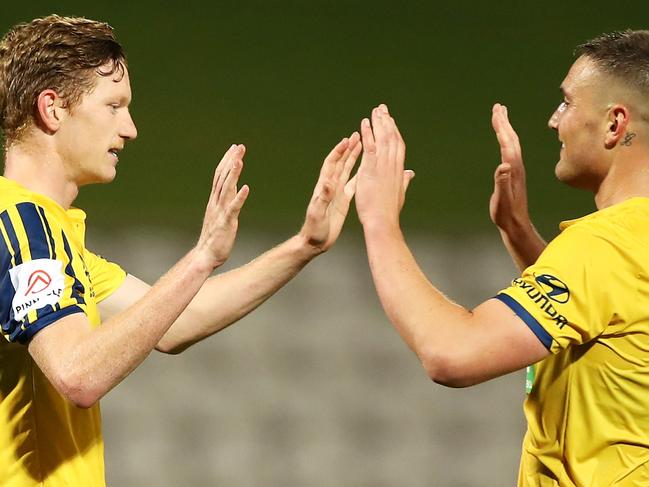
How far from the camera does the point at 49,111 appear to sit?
A: 178 centimetres

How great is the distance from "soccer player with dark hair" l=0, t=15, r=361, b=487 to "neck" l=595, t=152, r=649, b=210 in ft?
2.11

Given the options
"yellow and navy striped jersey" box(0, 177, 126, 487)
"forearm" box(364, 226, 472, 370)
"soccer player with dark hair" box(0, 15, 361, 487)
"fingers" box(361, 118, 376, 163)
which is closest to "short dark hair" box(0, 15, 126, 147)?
"soccer player with dark hair" box(0, 15, 361, 487)

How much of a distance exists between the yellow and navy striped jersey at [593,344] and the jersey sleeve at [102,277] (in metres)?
0.90

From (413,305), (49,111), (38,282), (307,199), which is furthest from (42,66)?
(307,199)

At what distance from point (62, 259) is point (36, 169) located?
0.24 meters

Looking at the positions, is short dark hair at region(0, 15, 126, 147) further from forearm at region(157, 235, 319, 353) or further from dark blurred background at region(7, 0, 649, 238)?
dark blurred background at region(7, 0, 649, 238)

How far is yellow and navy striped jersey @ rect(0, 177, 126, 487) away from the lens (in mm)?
1557

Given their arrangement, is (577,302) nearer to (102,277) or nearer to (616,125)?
(616,125)

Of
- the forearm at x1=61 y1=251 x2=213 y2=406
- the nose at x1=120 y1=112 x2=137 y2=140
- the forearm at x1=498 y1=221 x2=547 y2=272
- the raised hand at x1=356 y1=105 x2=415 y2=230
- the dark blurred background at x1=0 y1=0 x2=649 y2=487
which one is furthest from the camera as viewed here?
the dark blurred background at x1=0 y1=0 x2=649 y2=487

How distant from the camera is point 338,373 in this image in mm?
3533

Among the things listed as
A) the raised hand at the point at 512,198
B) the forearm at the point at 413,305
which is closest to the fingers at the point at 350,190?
the raised hand at the point at 512,198

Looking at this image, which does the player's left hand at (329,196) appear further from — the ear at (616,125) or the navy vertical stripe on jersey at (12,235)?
the navy vertical stripe on jersey at (12,235)

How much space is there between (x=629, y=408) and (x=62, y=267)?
36.5 inches

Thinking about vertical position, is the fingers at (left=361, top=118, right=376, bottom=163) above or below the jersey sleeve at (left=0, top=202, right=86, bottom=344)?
above
